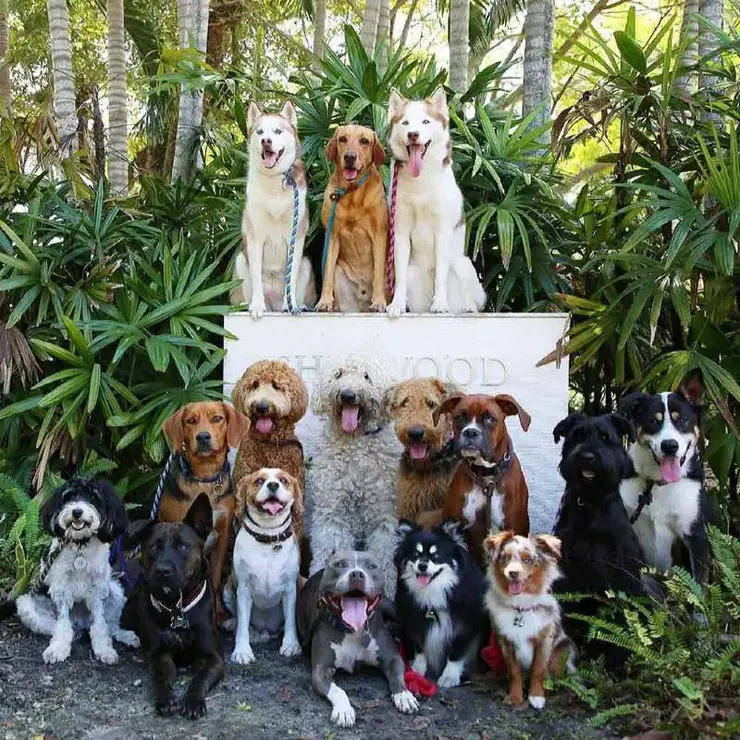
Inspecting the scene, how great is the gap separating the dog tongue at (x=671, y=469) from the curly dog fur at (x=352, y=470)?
1500 millimetres

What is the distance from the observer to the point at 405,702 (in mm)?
3898

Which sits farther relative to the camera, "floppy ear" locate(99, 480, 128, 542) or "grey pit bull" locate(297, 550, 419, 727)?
"floppy ear" locate(99, 480, 128, 542)

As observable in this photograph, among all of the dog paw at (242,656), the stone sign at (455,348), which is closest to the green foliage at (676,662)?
the dog paw at (242,656)

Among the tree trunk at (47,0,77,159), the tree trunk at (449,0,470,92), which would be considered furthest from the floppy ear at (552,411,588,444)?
the tree trunk at (449,0,470,92)

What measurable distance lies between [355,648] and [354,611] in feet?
0.75

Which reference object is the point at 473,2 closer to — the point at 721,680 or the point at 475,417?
the point at 475,417

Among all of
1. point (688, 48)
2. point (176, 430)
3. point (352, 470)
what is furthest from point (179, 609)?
point (688, 48)

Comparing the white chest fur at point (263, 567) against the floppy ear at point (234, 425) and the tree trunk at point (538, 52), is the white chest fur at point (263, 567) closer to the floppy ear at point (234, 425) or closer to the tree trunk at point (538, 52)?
the floppy ear at point (234, 425)

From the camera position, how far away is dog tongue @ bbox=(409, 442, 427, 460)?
4.88m

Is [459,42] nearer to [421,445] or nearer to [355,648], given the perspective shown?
[421,445]

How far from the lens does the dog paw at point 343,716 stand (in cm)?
375

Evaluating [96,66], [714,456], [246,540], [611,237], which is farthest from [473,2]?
[246,540]

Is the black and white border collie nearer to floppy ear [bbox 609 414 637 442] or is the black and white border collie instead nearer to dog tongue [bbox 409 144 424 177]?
floppy ear [bbox 609 414 637 442]

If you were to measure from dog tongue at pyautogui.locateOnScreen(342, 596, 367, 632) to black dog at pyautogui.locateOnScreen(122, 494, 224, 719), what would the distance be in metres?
0.65
